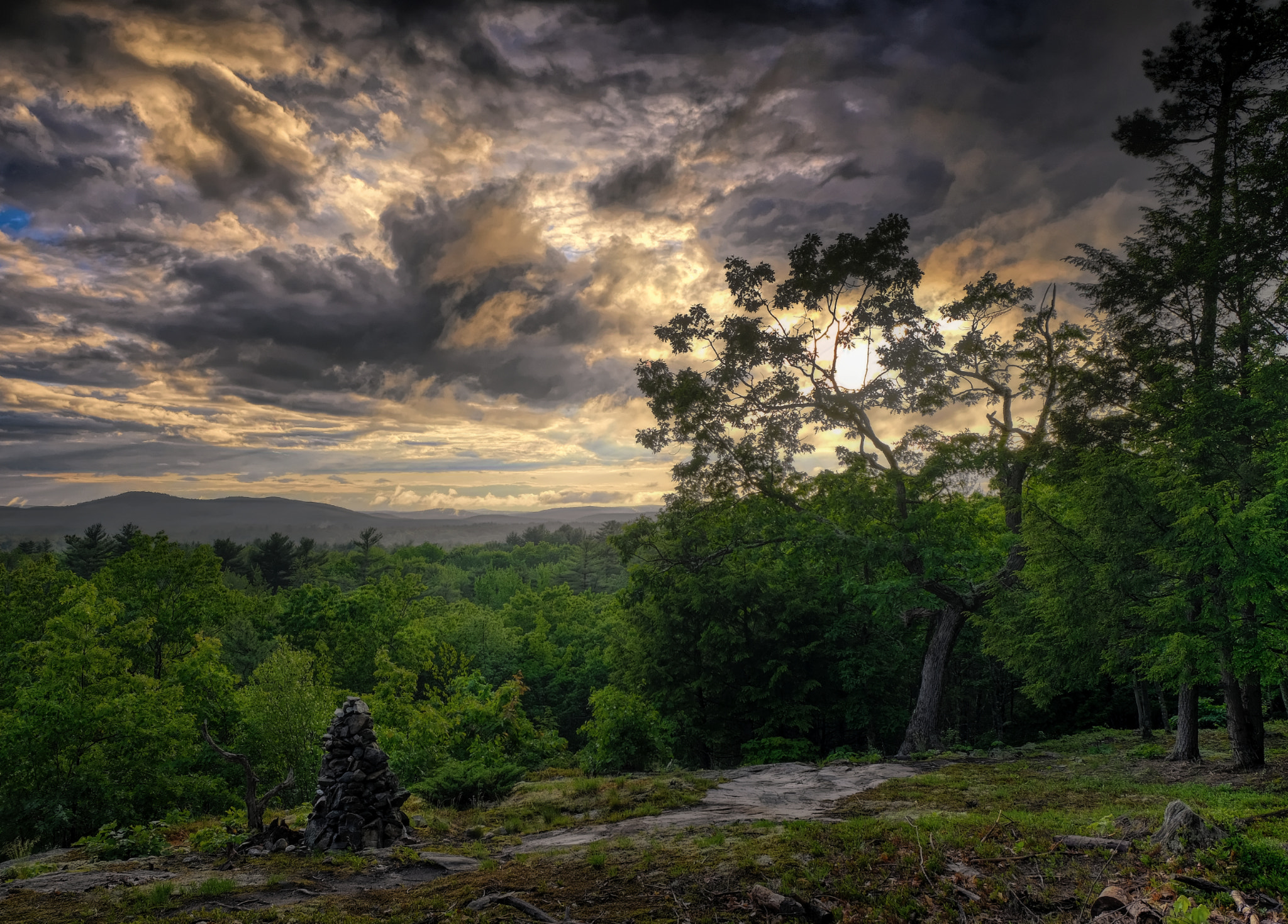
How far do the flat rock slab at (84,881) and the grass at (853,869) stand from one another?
0.41 m

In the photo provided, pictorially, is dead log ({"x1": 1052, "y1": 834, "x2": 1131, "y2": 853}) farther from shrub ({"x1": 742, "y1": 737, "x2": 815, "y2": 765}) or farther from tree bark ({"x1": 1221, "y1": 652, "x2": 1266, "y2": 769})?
shrub ({"x1": 742, "y1": 737, "x2": 815, "y2": 765})

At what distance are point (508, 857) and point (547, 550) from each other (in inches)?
4774

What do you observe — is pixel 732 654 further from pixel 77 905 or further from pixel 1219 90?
pixel 1219 90

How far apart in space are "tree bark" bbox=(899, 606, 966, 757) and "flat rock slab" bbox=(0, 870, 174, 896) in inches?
688

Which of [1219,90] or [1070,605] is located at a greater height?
[1219,90]

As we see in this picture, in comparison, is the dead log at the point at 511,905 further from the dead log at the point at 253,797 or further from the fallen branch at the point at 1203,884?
the fallen branch at the point at 1203,884

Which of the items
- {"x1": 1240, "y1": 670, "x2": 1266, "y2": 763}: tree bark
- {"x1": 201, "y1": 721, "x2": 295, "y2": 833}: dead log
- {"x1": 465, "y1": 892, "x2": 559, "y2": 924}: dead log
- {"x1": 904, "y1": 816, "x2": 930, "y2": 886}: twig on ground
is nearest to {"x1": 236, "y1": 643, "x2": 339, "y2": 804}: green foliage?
{"x1": 201, "y1": 721, "x2": 295, "y2": 833}: dead log

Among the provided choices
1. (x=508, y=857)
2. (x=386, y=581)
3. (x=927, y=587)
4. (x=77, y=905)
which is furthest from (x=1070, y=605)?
(x=386, y=581)

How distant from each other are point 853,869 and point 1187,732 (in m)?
12.5

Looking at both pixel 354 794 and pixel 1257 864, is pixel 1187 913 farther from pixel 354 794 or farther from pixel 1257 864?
pixel 354 794

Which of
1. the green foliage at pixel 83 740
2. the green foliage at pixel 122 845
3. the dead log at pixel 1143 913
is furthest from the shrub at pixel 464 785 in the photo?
the green foliage at pixel 83 740

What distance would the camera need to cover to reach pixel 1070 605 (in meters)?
13.2

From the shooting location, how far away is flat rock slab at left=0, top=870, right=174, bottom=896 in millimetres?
7332

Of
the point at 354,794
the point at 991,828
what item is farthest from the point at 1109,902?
the point at 354,794
